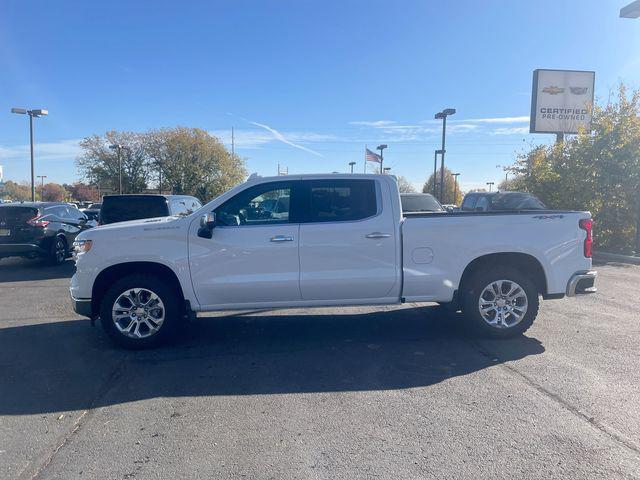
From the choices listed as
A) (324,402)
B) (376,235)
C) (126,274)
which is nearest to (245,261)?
(126,274)

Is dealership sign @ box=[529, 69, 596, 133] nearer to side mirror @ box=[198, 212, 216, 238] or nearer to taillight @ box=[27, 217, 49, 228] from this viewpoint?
taillight @ box=[27, 217, 49, 228]

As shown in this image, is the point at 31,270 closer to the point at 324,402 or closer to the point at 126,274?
the point at 126,274

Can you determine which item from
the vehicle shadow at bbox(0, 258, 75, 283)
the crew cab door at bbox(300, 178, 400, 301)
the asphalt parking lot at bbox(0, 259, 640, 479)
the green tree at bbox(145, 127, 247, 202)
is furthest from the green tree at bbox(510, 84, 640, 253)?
the green tree at bbox(145, 127, 247, 202)

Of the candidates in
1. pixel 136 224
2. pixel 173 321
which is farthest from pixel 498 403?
pixel 136 224

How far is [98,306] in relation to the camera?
5945mm

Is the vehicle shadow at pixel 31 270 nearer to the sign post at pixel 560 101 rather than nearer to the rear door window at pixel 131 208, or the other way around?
the rear door window at pixel 131 208

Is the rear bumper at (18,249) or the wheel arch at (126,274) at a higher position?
the wheel arch at (126,274)

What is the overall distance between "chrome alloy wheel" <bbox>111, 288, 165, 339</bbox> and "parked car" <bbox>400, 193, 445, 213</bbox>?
28.4ft

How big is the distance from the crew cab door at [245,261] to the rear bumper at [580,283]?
325cm

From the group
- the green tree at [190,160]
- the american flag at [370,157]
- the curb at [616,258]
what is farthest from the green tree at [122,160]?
the curb at [616,258]

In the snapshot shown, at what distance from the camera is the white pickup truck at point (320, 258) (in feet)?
19.1

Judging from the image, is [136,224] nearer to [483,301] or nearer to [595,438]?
[483,301]

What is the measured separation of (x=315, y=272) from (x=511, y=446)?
2.86 metres

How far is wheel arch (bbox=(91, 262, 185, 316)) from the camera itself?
5.86m
